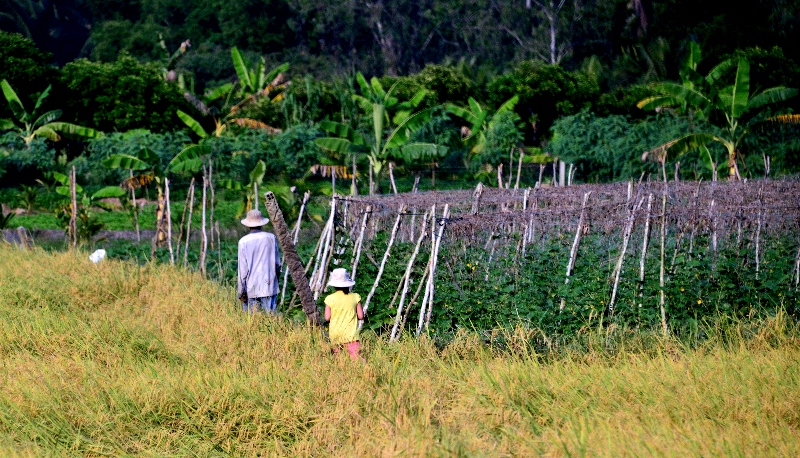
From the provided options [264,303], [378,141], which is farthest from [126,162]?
[264,303]

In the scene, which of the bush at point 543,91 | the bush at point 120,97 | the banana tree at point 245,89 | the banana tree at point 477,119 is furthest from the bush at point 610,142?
the bush at point 120,97

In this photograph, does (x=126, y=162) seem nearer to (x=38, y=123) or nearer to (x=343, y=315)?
(x=38, y=123)

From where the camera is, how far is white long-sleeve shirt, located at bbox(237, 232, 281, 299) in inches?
327

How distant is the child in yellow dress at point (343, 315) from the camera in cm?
675

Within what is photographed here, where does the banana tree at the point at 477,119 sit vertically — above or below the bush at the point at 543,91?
below

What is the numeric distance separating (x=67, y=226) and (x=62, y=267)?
594 centimetres

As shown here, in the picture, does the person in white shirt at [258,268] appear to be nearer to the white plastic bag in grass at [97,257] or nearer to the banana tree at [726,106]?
the white plastic bag in grass at [97,257]

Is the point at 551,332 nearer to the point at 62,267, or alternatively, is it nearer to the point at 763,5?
the point at 62,267

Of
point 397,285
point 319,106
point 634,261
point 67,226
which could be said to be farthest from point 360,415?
point 319,106

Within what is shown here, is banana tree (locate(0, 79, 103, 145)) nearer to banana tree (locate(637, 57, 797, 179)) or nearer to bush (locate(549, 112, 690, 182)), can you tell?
bush (locate(549, 112, 690, 182))

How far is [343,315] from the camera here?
6.76m

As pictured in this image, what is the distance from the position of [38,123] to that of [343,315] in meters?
22.0

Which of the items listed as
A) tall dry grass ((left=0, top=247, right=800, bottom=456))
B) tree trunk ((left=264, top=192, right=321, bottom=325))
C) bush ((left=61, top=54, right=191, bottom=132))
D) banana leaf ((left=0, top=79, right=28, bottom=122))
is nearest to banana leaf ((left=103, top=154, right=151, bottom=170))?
banana leaf ((left=0, top=79, right=28, bottom=122))

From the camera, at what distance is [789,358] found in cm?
607
